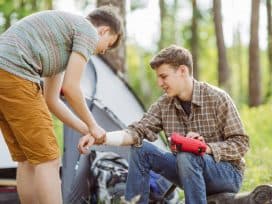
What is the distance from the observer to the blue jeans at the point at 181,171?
158 inches

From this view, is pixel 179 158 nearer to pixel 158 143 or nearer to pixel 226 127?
pixel 226 127

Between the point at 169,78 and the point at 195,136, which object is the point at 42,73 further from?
the point at 195,136

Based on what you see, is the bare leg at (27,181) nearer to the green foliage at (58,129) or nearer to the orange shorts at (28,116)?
the orange shorts at (28,116)

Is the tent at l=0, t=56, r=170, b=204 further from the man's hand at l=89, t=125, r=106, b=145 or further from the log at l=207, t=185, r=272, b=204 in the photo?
the log at l=207, t=185, r=272, b=204

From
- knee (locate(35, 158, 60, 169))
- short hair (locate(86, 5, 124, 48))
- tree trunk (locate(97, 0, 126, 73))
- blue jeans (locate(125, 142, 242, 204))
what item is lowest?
blue jeans (locate(125, 142, 242, 204))

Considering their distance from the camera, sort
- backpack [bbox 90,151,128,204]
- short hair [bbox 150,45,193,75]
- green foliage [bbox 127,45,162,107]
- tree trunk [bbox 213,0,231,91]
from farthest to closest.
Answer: green foliage [bbox 127,45,162,107] < tree trunk [bbox 213,0,231,91] < backpack [bbox 90,151,128,204] < short hair [bbox 150,45,193,75]

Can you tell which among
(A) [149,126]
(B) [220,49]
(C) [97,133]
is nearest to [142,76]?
(B) [220,49]

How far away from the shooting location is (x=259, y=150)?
7770 mm

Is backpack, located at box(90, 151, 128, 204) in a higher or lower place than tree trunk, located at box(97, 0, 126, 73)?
lower

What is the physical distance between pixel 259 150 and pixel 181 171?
3.89m

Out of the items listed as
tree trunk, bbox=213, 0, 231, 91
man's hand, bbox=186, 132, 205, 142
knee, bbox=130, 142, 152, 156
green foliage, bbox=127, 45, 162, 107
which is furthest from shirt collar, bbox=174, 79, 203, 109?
green foliage, bbox=127, 45, 162, 107

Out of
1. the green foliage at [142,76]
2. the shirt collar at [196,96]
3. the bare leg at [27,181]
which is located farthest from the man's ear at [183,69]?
the green foliage at [142,76]

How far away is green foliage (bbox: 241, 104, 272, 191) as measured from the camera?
5.80m

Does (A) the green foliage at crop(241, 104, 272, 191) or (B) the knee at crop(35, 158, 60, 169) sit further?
(A) the green foliage at crop(241, 104, 272, 191)
